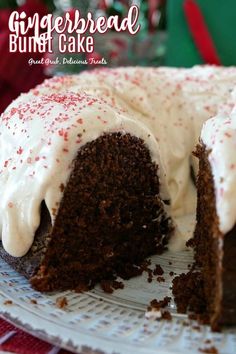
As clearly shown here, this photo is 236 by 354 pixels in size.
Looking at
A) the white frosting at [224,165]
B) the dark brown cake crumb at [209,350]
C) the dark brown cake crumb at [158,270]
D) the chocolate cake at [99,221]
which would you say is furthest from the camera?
the dark brown cake crumb at [158,270]

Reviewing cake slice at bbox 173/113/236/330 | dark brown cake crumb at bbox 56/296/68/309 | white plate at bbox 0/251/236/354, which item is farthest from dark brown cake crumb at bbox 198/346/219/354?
dark brown cake crumb at bbox 56/296/68/309

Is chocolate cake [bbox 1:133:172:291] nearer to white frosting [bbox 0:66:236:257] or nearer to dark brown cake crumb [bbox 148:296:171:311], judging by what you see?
white frosting [bbox 0:66:236:257]

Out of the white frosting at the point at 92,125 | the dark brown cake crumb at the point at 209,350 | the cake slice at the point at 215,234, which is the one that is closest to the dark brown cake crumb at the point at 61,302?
the white frosting at the point at 92,125

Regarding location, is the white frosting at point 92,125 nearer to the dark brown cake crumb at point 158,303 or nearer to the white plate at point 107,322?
the white plate at point 107,322

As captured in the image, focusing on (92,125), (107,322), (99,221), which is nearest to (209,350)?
(107,322)

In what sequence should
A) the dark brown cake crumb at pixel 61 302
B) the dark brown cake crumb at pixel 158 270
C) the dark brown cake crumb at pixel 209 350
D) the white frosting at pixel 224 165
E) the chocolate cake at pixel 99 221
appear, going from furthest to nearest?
the dark brown cake crumb at pixel 158 270 → the chocolate cake at pixel 99 221 → the dark brown cake crumb at pixel 61 302 → the white frosting at pixel 224 165 → the dark brown cake crumb at pixel 209 350

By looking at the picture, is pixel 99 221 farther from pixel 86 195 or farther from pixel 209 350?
pixel 209 350

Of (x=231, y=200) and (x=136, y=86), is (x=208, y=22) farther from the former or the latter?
Result: (x=231, y=200)
